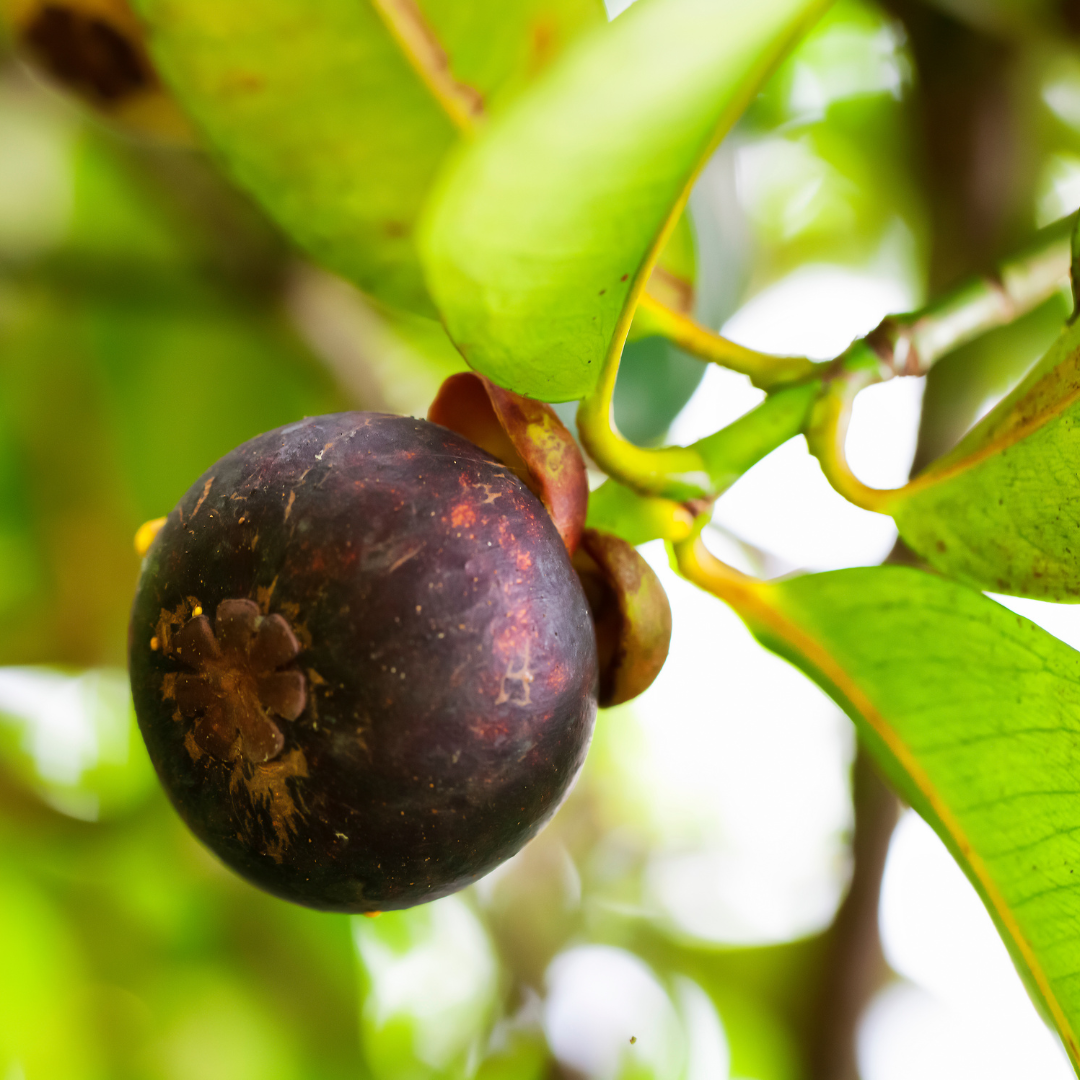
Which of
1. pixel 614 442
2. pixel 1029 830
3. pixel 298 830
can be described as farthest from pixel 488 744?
pixel 1029 830

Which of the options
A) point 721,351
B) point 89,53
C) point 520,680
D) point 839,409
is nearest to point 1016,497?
point 839,409

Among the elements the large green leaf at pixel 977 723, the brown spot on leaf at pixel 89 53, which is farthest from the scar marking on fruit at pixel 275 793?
the brown spot on leaf at pixel 89 53

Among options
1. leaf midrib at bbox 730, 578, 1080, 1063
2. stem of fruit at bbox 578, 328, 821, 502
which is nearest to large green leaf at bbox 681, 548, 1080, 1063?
leaf midrib at bbox 730, 578, 1080, 1063

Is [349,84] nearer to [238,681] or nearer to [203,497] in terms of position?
[203,497]

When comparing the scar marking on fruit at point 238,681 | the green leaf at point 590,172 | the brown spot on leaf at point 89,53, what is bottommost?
the scar marking on fruit at point 238,681

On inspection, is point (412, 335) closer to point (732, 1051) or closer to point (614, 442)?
point (614, 442)

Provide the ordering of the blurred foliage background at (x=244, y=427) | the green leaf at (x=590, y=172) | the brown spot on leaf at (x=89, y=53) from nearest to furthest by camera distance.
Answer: the green leaf at (x=590, y=172) → the brown spot on leaf at (x=89, y=53) → the blurred foliage background at (x=244, y=427)

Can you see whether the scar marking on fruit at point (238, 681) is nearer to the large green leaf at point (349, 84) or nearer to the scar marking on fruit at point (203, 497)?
the scar marking on fruit at point (203, 497)
